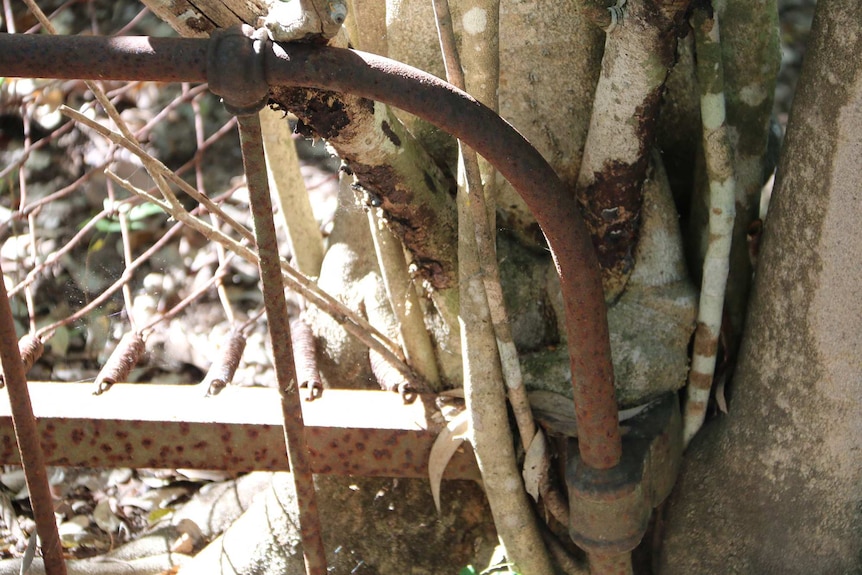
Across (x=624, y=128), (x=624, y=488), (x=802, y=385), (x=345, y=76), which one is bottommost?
(x=624, y=488)

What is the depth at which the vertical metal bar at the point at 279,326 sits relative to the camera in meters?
0.97

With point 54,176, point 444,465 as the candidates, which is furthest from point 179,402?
point 54,176

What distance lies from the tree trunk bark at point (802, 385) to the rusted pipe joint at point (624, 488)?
0.13 metres

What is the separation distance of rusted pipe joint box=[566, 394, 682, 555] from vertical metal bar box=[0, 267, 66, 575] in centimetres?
69

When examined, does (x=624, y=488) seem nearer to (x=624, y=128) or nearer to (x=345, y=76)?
(x=624, y=128)

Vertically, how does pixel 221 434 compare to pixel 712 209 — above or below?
below

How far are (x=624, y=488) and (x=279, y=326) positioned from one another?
0.52m

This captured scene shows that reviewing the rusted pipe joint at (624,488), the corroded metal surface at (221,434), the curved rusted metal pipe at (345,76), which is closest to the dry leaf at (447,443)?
the corroded metal surface at (221,434)

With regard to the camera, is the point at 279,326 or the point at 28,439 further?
the point at 28,439

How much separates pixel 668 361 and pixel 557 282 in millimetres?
207

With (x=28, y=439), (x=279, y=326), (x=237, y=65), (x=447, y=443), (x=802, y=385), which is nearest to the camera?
(x=237, y=65)

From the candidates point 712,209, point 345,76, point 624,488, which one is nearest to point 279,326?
point 345,76

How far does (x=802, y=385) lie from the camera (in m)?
1.32

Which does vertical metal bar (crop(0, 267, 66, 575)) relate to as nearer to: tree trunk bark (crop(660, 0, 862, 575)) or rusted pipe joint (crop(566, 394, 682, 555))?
rusted pipe joint (crop(566, 394, 682, 555))
